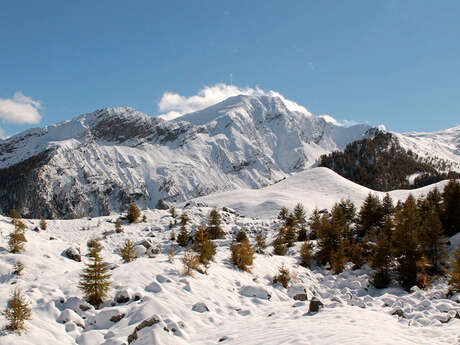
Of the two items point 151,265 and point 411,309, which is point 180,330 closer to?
point 151,265

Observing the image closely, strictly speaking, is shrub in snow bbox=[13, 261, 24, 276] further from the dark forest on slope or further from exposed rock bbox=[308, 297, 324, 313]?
the dark forest on slope

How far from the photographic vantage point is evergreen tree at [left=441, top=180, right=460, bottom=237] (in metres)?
25.0

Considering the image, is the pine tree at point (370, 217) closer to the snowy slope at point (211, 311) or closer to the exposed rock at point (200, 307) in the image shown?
the snowy slope at point (211, 311)

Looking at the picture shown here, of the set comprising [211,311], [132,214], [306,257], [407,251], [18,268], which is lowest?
[211,311]

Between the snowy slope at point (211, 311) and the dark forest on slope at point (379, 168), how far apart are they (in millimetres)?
160855

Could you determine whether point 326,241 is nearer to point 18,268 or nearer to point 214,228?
point 214,228

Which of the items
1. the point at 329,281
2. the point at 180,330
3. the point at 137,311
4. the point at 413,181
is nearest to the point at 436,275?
the point at 329,281

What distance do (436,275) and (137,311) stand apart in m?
17.1

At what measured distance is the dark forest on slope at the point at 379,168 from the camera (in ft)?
516

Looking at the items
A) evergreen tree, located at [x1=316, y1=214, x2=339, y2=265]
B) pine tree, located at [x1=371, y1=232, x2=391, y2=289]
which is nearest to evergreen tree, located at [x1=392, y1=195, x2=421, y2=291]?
pine tree, located at [x1=371, y1=232, x2=391, y2=289]

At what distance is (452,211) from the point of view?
25.6 metres

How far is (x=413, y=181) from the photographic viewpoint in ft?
531

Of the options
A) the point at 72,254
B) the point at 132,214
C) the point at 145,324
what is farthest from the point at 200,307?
the point at 132,214

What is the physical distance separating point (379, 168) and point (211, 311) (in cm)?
18570
